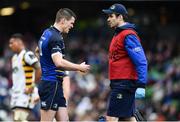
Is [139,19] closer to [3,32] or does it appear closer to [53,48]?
[3,32]

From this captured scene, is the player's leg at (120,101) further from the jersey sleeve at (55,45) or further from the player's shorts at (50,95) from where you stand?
the jersey sleeve at (55,45)

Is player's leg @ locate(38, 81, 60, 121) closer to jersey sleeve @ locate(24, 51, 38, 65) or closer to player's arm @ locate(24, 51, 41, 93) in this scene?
player's arm @ locate(24, 51, 41, 93)

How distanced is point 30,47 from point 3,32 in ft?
5.23

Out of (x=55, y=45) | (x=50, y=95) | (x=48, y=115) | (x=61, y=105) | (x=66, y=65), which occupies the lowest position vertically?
(x=48, y=115)

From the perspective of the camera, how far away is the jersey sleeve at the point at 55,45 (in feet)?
36.7

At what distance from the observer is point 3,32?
26766 mm

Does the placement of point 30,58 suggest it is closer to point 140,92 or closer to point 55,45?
point 55,45

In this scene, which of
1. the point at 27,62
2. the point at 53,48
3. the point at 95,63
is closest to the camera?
the point at 53,48

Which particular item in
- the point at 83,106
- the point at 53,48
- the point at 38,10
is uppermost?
the point at 38,10

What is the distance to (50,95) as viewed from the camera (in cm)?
1145

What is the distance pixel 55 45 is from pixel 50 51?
0.51 ft

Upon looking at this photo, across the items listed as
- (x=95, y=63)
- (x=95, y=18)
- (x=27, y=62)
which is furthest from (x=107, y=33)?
(x=27, y=62)

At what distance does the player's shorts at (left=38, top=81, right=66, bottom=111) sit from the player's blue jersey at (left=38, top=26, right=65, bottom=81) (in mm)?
91

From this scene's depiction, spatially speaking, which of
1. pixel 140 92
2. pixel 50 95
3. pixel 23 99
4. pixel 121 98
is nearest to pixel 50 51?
pixel 50 95
